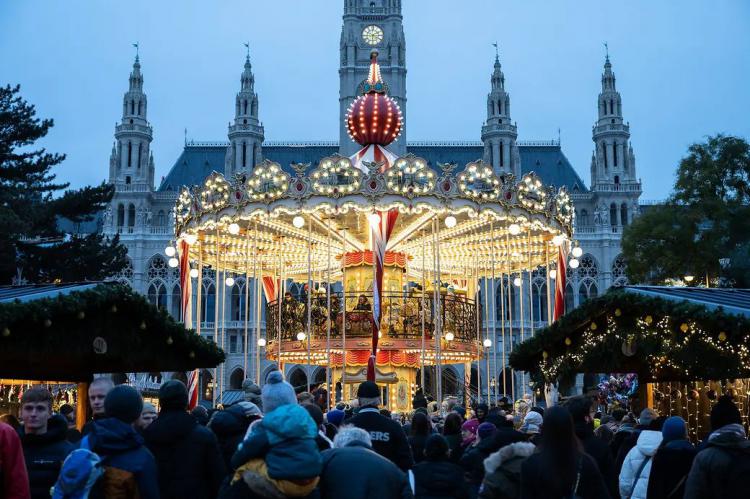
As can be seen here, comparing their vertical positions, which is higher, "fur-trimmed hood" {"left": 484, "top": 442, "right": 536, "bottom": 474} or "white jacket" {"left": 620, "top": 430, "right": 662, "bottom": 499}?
"fur-trimmed hood" {"left": 484, "top": 442, "right": 536, "bottom": 474}

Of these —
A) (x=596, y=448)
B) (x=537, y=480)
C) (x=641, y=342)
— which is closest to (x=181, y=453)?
(x=537, y=480)

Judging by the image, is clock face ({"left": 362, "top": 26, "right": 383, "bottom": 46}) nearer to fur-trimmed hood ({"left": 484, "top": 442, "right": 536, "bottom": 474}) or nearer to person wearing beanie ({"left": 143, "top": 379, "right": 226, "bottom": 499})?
person wearing beanie ({"left": 143, "top": 379, "right": 226, "bottom": 499})

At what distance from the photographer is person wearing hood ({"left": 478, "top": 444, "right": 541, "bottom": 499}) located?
502 centimetres

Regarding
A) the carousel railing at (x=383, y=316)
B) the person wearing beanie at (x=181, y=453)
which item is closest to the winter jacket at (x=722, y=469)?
the person wearing beanie at (x=181, y=453)

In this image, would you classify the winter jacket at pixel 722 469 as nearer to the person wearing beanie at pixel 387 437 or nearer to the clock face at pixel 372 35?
the person wearing beanie at pixel 387 437

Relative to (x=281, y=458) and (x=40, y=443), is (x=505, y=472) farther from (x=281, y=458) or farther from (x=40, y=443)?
(x=40, y=443)

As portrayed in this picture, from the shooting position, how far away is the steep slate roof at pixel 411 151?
67875mm

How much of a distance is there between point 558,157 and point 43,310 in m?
64.0

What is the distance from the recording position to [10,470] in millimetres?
4445

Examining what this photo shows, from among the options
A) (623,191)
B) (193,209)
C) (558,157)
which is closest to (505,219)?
(193,209)

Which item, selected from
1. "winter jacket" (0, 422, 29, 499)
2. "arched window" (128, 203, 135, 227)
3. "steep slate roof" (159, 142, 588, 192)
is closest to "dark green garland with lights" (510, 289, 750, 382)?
"winter jacket" (0, 422, 29, 499)

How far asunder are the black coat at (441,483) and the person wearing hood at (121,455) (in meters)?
1.57

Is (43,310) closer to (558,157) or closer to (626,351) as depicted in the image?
(626,351)

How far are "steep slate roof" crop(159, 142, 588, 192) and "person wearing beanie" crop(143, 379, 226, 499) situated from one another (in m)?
62.4
